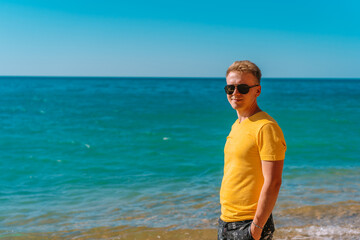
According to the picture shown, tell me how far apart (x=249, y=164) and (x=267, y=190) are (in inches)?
7.8

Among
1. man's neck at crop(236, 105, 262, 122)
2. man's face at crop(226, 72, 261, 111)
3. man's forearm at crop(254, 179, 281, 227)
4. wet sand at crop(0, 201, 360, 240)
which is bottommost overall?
wet sand at crop(0, 201, 360, 240)

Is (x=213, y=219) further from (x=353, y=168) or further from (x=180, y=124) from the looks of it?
(x=180, y=124)

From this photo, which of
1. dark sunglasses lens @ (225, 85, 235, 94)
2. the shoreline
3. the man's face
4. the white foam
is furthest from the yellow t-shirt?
the white foam

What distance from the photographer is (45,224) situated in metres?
6.55

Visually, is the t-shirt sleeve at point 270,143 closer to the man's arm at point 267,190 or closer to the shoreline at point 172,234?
the man's arm at point 267,190

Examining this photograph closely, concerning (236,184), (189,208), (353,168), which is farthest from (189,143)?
(236,184)

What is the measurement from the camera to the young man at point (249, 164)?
220cm

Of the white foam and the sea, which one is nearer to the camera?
the white foam

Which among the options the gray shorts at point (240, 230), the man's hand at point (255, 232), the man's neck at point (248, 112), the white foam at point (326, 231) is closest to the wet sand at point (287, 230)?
the white foam at point (326, 231)

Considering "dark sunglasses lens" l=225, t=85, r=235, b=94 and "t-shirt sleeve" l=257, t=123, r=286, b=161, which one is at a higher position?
"dark sunglasses lens" l=225, t=85, r=235, b=94

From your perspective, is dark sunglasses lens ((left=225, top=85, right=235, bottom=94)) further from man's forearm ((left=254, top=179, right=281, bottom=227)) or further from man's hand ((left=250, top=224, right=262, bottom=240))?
man's hand ((left=250, top=224, right=262, bottom=240))

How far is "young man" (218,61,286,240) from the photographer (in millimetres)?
2197

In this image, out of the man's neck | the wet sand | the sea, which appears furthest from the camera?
the sea

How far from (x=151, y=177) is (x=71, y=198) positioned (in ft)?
8.64
